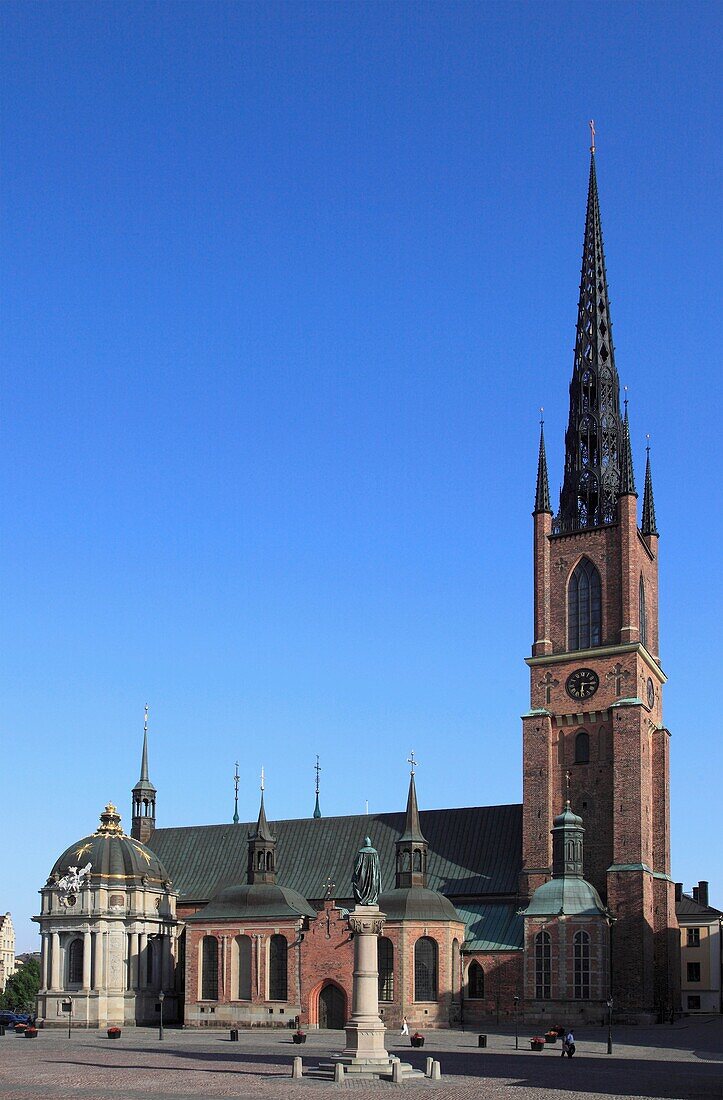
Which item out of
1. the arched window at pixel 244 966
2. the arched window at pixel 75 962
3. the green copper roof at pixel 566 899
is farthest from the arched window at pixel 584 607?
the arched window at pixel 75 962

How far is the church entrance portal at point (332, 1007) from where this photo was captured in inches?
3462

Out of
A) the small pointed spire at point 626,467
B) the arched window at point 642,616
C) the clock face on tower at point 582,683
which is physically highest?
the small pointed spire at point 626,467

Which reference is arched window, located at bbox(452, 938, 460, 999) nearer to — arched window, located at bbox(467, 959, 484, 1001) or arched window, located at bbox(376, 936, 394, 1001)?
arched window, located at bbox(467, 959, 484, 1001)

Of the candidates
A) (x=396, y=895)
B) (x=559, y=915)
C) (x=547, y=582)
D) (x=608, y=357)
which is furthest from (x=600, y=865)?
(x=608, y=357)

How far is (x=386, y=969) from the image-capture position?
3398 inches

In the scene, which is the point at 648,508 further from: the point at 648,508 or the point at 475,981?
the point at 475,981

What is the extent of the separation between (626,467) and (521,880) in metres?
29.2

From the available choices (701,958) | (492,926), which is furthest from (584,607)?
(701,958)

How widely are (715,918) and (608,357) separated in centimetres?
5941

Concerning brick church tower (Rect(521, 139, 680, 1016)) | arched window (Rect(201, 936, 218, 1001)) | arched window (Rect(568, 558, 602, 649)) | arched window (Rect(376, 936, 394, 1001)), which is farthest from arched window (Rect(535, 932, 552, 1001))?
arched window (Rect(201, 936, 218, 1001))

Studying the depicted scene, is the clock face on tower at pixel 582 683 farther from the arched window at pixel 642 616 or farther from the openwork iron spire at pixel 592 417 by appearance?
the openwork iron spire at pixel 592 417

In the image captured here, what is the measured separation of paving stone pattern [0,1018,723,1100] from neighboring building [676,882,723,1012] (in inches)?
2039

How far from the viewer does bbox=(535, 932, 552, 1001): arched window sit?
8469 centimetres

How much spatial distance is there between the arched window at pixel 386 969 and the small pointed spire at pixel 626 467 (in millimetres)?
34106
